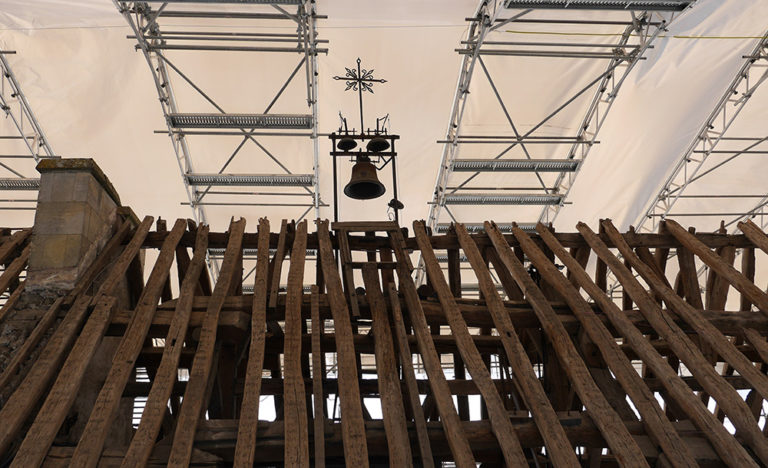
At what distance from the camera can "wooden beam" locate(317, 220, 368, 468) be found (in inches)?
143

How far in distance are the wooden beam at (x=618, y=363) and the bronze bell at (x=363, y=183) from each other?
9.53 ft

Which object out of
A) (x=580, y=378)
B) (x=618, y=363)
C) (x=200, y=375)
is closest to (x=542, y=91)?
(x=618, y=363)

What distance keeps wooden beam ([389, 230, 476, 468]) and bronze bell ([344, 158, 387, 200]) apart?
2634 mm

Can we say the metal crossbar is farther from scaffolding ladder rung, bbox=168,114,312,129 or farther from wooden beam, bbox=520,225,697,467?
wooden beam, bbox=520,225,697,467

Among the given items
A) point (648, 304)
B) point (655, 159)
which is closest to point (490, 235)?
point (648, 304)

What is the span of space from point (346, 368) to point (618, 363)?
1748 millimetres

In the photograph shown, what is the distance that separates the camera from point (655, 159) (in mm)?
14617

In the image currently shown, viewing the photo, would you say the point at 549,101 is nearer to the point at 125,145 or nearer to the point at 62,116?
the point at 125,145

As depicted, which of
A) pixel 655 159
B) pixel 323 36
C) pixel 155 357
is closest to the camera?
pixel 155 357

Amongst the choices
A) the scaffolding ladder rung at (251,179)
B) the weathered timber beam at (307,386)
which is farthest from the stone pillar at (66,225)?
the scaffolding ladder rung at (251,179)

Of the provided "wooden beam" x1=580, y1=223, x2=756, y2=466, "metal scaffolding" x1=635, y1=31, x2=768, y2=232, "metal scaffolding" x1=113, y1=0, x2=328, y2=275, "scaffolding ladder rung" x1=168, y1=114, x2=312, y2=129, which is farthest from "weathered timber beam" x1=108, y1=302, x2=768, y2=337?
"metal scaffolding" x1=635, y1=31, x2=768, y2=232

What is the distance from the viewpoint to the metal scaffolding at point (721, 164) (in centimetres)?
1355

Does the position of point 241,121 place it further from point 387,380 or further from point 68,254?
point 387,380

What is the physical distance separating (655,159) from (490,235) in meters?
10.2
